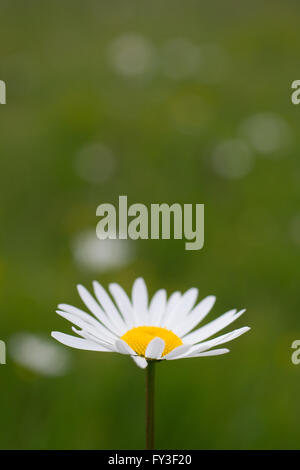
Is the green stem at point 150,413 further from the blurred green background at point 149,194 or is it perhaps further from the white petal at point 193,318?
the blurred green background at point 149,194

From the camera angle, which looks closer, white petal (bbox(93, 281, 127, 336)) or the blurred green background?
white petal (bbox(93, 281, 127, 336))

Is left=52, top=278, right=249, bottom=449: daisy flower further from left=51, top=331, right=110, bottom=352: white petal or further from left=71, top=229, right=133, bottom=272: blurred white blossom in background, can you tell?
left=71, top=229, right=133, bottom=272: blurred white blossom in background

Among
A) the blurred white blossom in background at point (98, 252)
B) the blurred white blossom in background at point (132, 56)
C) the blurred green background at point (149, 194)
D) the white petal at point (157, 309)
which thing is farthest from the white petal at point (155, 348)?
the blurred white blossom in background at point (132, 56)

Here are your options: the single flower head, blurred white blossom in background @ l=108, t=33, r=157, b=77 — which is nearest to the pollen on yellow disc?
the single flower head

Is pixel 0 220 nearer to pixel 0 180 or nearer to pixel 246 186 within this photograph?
pixel 0 180

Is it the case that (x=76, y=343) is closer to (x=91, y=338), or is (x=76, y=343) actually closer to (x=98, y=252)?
(x=91, y=338)
